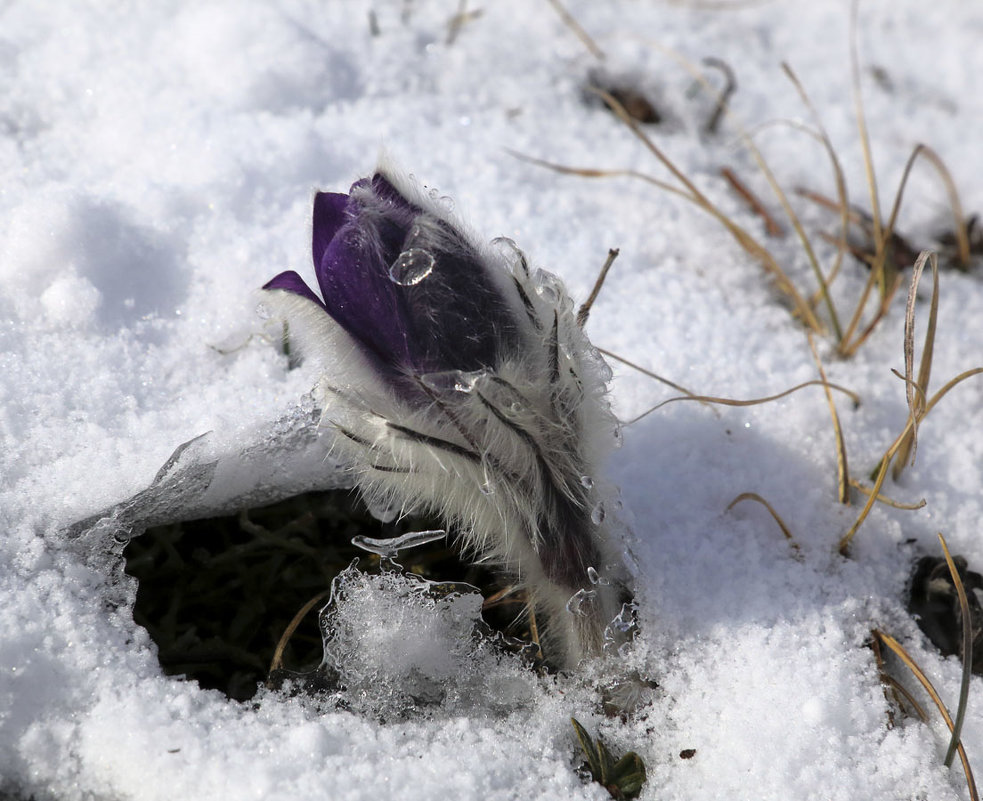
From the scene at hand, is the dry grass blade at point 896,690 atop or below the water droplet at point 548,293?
below

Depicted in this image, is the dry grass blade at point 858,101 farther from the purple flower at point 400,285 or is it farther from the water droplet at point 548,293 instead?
the purple flower at point 400,285

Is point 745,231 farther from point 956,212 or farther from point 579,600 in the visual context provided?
point 579,600

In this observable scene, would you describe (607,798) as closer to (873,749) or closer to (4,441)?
(873,749)

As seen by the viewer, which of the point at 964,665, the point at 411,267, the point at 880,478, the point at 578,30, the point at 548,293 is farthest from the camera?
the point at 578,30

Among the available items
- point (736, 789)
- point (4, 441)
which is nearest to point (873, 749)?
point (736, 789)

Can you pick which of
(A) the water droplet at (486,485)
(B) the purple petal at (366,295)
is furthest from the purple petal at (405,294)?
(A) the water droplet at (486,485)

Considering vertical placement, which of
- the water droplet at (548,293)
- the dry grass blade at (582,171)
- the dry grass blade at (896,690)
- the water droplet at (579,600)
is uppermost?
the water droplet at (548,293)

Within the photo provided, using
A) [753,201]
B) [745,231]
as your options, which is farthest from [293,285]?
[753,201]
